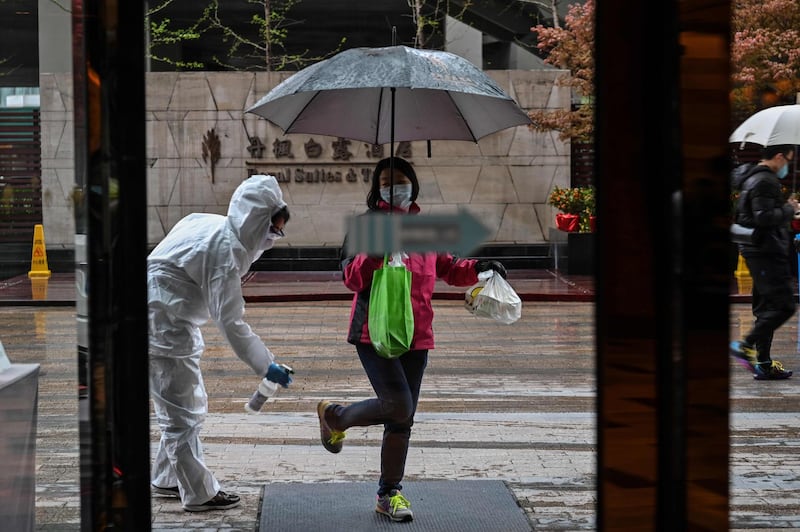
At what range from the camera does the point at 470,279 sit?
164 inches

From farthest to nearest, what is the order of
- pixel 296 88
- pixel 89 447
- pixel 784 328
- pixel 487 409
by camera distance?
1. pixel 784 328
2. pixel 487 409
3. pixel 296 88
4. pixel 89 447

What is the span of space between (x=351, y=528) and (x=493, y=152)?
49.2 feet

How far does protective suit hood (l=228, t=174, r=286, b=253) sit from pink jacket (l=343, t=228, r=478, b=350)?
570mm

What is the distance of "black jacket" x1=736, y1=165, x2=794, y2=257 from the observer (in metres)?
7.55

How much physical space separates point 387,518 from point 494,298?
1.24 metres

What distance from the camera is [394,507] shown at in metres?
4.60

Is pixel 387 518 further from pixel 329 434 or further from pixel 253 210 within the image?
pixel 253 210

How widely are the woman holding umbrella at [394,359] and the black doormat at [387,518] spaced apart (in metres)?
→ 0.13

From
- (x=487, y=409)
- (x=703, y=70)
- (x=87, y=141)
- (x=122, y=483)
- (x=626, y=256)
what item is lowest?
(x=487, y=409)

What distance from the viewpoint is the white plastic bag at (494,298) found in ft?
13.4

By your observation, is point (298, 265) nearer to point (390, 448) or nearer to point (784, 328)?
point (784, 328)

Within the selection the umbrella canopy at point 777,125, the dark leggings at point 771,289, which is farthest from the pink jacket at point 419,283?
the dark leggings at point 771,289

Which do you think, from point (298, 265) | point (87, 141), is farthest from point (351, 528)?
point (298, 265)

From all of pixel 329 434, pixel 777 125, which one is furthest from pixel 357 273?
pixel 777 125
